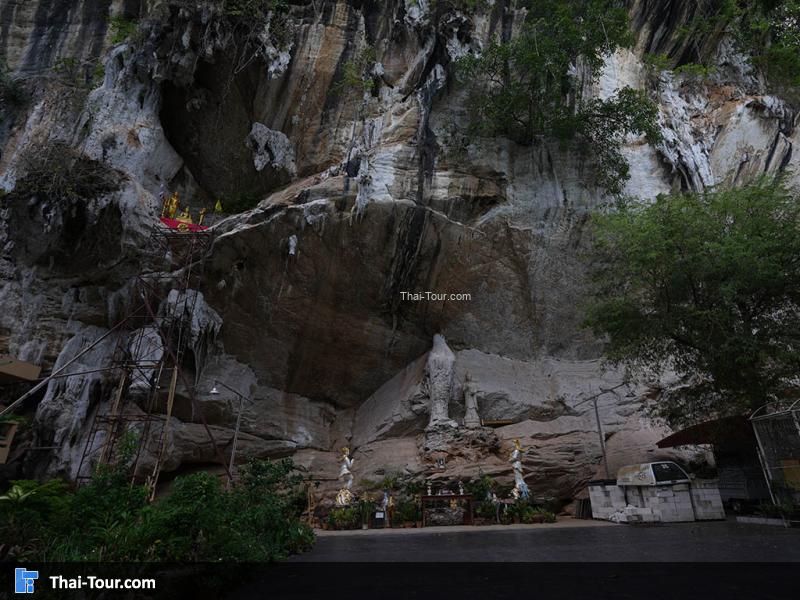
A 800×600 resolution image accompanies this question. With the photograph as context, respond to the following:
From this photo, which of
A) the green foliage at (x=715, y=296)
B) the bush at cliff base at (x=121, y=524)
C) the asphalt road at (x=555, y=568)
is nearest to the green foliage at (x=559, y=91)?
the green foliage at (x=715, y=296)

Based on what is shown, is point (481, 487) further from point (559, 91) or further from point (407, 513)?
point (559, 91)

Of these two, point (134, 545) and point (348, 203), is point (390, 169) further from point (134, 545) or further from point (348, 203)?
point (134, 545)

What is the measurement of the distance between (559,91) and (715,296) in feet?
Answer: 34.8

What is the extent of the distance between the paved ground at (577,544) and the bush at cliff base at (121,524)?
7.32ft

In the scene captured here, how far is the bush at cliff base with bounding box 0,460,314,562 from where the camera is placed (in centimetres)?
527

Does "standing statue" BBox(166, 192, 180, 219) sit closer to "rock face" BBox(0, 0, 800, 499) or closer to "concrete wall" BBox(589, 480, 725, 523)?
"rock face" BBox(0, 0, 800, 499)

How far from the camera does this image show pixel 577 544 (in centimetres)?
852

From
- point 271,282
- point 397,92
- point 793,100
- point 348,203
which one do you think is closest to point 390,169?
point 348,203

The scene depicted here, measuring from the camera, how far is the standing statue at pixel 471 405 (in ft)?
57.0

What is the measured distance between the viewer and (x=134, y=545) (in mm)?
5312

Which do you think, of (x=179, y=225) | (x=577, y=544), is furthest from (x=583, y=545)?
(x=179, y=225)

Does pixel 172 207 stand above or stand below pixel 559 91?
below

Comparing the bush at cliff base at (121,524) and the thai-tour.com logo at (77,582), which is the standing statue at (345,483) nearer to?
the bush at cliff base at (121,524)

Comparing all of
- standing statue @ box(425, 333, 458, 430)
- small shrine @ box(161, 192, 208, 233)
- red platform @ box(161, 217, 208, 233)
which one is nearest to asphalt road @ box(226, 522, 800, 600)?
standing statue @ box(425, 333, 458, 430)
